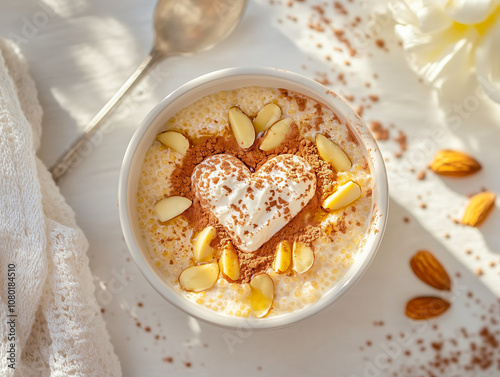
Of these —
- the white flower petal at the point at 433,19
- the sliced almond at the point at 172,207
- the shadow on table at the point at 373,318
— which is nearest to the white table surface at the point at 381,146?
the shadow on table at the point at 373,318

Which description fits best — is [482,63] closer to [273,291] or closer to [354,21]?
[354,21]

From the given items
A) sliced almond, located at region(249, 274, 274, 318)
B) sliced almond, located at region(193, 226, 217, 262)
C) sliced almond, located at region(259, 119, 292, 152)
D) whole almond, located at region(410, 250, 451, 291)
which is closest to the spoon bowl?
sliced almond, located at region(259, 119, 292, 152)

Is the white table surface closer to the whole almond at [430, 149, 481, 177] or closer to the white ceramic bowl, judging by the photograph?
the whole almond at [430, 149, 481, 177]

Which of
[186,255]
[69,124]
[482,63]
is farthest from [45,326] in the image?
[482,63]

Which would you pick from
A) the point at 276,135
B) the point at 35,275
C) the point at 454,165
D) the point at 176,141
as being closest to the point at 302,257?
the point at 276,135

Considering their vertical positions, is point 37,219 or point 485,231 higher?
point 485,231

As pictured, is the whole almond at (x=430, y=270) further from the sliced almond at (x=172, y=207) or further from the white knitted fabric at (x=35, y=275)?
the white knitted fabric at (x=35, y=275)
